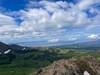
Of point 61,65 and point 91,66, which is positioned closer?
point 61,65

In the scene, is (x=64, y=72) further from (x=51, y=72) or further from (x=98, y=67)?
(x=98, y=67)

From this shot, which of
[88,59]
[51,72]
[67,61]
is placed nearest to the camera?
[51,72]

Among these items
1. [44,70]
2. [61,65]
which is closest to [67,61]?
[61,65]

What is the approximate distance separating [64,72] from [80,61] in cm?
610

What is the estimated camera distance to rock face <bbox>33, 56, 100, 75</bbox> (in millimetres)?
42500

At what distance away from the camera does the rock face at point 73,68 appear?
42.5 m

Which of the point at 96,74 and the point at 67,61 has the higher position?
the point at 67,61

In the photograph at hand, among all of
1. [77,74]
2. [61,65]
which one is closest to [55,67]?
[61,65]

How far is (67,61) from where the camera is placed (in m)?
45.2

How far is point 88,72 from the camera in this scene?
44500 millimetres

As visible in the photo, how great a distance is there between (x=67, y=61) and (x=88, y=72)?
4717mm

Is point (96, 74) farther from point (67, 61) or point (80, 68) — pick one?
point (67, 61)

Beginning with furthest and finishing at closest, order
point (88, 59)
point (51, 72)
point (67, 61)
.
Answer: point (88, 59) < point (67, 61) < point (51, 72)

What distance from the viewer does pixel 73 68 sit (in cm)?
4362
